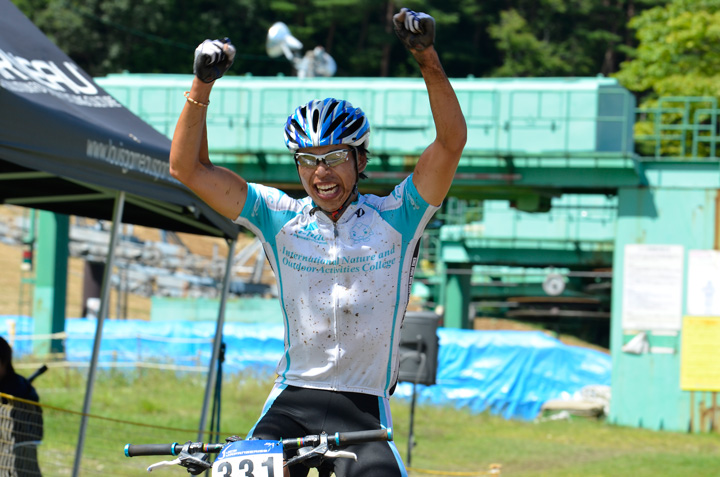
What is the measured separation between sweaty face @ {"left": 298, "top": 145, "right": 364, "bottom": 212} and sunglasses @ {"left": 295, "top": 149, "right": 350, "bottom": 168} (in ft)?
0.04

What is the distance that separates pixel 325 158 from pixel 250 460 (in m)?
1.21

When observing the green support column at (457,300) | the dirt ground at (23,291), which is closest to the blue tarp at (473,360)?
the green support column at (457,300)

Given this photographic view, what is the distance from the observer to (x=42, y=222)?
2556 centimetres

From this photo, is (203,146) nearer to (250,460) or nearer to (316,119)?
(316,119)

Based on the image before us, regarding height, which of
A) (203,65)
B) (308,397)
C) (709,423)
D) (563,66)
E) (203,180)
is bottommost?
(709,423)

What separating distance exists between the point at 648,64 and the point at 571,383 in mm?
24319

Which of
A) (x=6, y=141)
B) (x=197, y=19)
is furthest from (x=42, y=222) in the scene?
(x=197, y=19)

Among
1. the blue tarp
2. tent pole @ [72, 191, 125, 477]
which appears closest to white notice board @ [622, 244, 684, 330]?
the blue tarp

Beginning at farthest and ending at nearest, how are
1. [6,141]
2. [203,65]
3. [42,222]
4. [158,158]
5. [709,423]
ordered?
[42,222], [709,423], [158,158], [6,141], [203,65]

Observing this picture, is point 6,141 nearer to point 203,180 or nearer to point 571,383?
point 203,180

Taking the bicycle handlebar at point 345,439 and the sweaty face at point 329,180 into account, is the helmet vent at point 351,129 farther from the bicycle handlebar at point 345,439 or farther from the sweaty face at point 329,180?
the bicycle handlebar at point 345,439

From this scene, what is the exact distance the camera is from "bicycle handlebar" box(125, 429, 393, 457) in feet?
11.1

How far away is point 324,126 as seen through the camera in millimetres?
3875

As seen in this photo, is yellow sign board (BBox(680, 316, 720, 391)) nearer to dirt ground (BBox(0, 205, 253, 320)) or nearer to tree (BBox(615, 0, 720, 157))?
tree (BBox(615, 0, 720, 157))
